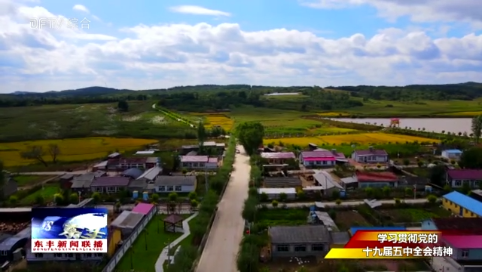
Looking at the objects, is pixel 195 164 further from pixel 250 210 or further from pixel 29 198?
pixel 250 210

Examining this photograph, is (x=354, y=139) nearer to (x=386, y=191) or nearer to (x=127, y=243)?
(x=386, y=191)

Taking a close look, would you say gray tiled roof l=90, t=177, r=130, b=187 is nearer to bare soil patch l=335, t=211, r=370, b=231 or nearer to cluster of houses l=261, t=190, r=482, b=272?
cluster of houses l=261, t=190, r=482, b=272

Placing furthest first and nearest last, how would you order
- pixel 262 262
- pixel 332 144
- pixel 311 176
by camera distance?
pixel 332 144 < pixel 311 176 < pixel 262 262

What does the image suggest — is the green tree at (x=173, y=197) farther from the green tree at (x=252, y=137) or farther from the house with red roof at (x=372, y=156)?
the house with red roof at (x=372, y=156)

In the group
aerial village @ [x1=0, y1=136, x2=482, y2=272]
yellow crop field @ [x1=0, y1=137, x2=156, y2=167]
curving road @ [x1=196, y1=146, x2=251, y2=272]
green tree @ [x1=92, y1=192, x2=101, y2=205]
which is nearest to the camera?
curving road @ [x1=196, y1=146, x2=251, y2=272]

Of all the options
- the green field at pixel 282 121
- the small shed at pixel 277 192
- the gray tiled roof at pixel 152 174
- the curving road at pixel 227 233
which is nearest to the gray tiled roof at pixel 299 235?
the curving road at pixel 227 233

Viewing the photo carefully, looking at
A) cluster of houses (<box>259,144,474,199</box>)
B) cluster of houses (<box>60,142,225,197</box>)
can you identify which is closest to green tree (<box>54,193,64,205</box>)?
cluster of houses (<box>60,142,225,197</box>)

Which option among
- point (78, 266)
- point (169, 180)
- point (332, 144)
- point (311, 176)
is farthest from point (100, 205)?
point (332, 144)
